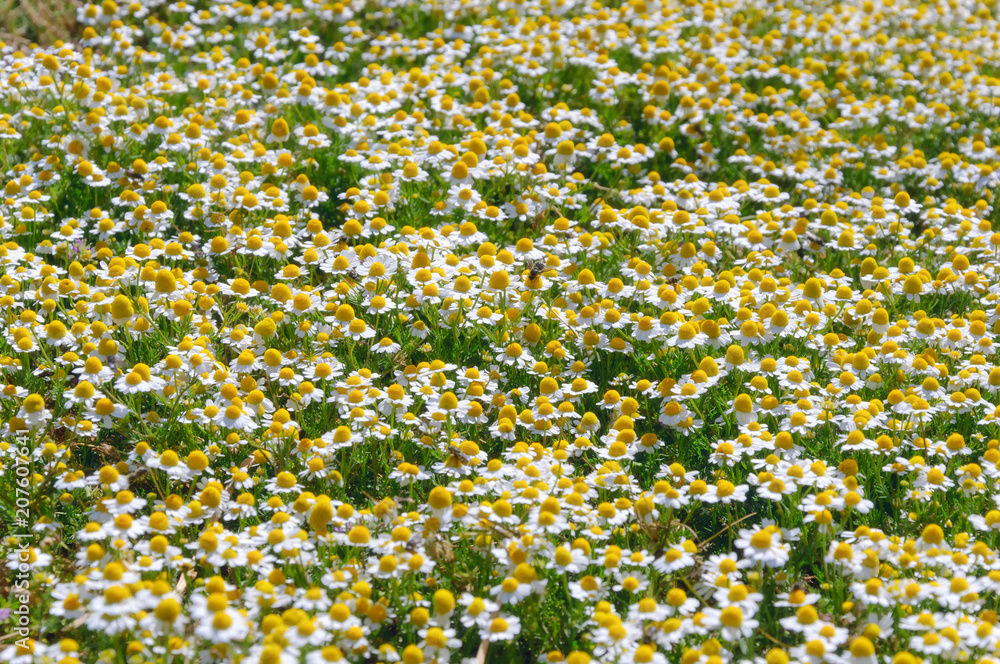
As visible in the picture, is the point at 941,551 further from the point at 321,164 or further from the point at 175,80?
the point at 175,80

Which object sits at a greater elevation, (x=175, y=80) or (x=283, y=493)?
(x=175, y=80)

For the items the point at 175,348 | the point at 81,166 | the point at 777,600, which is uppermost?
the point at 81,166

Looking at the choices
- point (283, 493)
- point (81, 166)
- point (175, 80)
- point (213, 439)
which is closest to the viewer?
point (283, 493)

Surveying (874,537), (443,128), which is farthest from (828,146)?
(874,537)

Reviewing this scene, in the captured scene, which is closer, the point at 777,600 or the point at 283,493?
the point at 777,600

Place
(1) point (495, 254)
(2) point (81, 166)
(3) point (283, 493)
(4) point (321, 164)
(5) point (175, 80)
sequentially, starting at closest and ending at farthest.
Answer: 1. (3) point (283, 493)
2. (1) point (495, 254)
3. (2) point (81, 166)
4. (4) point (321, 164)
5. (5) point (175, 80)

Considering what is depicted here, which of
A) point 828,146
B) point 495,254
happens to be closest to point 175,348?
point 495,254
